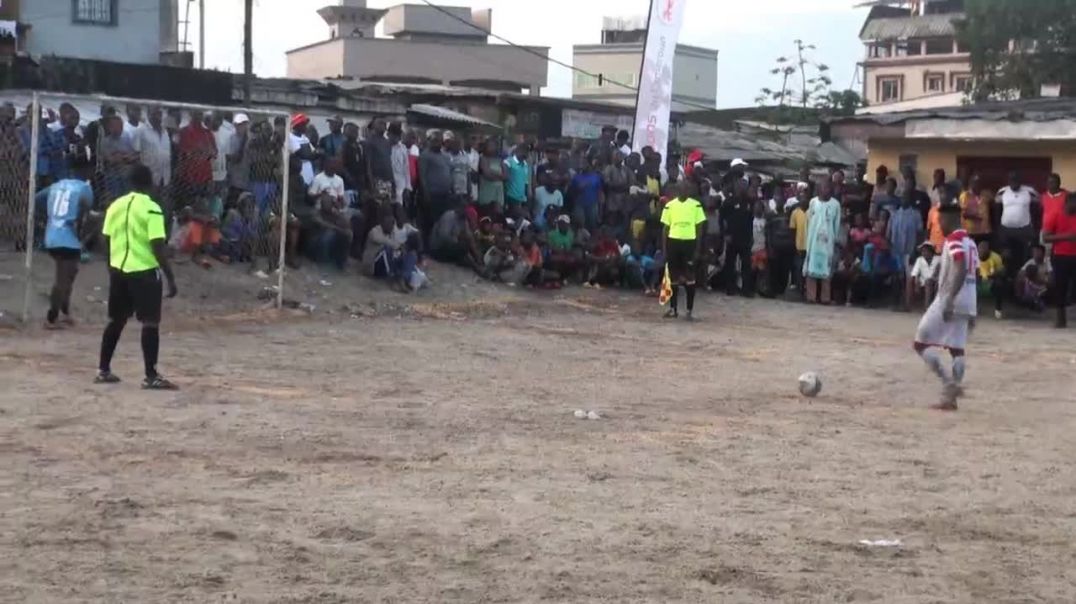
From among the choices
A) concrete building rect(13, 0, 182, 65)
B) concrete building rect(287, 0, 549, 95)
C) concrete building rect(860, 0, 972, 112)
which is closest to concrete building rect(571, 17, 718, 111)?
concrete building rect(287, 0, 549, 95)

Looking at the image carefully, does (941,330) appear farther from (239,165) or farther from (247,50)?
(247,50)

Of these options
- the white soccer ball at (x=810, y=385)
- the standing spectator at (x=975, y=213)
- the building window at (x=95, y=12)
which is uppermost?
the building window at (x=95, y=12)

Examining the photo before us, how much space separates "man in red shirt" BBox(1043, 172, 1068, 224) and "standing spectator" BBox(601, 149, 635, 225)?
A: 18.9ft

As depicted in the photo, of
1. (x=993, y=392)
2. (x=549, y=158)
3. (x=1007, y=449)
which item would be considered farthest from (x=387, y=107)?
(x=1007, y=449)

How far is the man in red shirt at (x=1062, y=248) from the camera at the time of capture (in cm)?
2059

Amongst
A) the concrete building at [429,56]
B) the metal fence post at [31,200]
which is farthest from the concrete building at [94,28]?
the metal fence post at [31,200]

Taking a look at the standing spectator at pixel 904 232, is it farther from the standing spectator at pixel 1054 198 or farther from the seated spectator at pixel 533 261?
the seated spectator at pixel 533 261

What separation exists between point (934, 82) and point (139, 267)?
77.8 m

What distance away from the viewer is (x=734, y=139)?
3831 centimetres

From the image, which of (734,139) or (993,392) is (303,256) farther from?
(734,139)

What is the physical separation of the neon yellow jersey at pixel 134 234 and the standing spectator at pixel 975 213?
12471 millimetres

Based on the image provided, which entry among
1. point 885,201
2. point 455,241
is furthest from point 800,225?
point 455,241

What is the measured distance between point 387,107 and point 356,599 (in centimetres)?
2348

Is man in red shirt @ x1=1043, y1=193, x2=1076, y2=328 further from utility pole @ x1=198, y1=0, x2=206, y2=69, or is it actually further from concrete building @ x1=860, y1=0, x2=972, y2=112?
concrete building @ x1=860, y1=0, x2=972, y2=112
